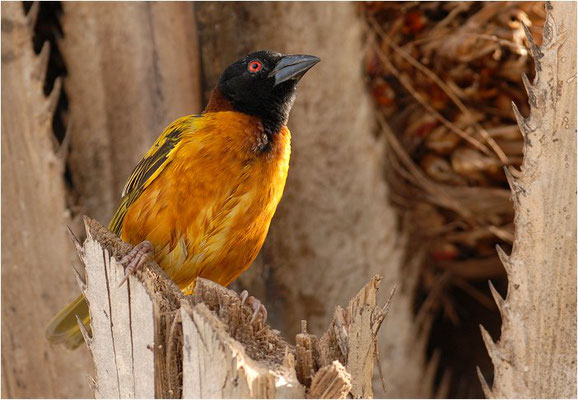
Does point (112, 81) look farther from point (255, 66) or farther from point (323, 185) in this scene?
point (323, 185)

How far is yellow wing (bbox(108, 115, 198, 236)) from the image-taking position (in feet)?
10.5

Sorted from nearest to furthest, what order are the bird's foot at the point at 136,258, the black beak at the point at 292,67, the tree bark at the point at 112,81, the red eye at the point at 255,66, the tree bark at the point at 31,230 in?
the bird's foot at the point at 136,258
the black beak at the point at 292,67
the red eye at the point at 255,66
the tree bark at the point at 31,230
the tree bark at the point at 112,81

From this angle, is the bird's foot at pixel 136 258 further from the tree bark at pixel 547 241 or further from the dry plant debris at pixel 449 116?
the dry plant debris at pixel 449 116

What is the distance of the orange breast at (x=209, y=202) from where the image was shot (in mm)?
3105

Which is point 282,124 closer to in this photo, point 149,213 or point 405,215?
point 149,213

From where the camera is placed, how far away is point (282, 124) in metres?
A: 3.48

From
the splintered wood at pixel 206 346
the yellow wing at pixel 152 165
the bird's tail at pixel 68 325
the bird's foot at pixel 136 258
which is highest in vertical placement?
the yellow wing at pixel 152 165

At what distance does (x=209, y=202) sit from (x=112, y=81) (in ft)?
4.17

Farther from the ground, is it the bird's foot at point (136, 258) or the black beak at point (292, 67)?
the black beak at point (292, 67)

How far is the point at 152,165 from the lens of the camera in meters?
3.23

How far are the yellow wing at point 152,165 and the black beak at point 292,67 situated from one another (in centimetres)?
41

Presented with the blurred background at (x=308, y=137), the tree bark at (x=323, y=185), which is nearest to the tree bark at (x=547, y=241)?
the blurred background at (x=308, y=137)

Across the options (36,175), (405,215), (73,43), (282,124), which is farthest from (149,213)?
(405,215)

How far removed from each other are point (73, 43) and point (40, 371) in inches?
65.2
